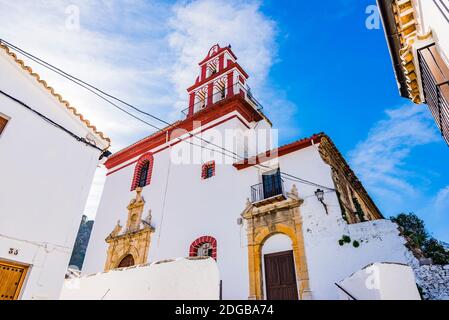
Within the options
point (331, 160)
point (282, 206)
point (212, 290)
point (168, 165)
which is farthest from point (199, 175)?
point (212, 290)

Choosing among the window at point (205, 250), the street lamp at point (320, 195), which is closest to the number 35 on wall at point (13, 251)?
the window at point (205, 250)

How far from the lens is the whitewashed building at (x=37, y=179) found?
5.78 meters

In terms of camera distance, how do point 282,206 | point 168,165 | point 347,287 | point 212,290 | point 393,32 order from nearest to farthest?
point 393,32, point 212,290, point 347,287, point 282,206, point 168,165

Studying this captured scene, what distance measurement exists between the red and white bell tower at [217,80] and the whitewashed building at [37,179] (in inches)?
400

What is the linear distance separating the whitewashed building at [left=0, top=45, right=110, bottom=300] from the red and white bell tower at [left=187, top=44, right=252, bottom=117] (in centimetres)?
1017

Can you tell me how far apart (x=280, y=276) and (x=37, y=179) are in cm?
782

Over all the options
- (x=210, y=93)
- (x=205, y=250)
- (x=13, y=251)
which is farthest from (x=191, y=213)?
(x=210, y=93)

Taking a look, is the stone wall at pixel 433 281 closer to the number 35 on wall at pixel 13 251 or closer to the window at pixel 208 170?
the window at pixel 208 170

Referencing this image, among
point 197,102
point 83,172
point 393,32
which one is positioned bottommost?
point 83,172

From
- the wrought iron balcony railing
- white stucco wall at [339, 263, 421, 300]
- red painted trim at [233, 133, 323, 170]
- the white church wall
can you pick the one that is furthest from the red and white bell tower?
white stucco wall at [339, 263, 421, 300]

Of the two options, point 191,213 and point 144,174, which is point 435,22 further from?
point 144,174
